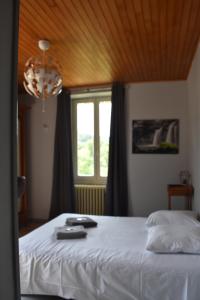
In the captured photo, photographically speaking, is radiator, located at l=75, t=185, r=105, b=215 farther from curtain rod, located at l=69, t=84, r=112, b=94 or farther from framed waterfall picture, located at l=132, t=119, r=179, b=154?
curtain rod, located at l=69, t=84, r=112, b=94

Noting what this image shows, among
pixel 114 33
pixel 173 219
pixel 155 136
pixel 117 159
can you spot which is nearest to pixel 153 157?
pixel 155 136

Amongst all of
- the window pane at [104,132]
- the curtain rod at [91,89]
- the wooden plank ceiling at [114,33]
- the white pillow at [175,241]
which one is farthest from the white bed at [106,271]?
the curtain rod at [91,89]

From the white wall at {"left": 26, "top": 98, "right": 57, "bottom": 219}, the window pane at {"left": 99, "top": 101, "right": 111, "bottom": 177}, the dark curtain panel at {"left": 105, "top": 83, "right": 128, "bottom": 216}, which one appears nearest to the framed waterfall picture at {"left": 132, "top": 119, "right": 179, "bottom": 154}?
the dark curtain panel at {"left": 105, "top": 83, "right": 128, "bottom": 216}

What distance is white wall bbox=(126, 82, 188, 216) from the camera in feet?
14.8

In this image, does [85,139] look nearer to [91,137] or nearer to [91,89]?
[91,137]

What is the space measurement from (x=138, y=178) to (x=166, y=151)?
0.67 metres

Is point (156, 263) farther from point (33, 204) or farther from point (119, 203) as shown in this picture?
point (33, 204)

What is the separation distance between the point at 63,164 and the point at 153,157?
1.59 m

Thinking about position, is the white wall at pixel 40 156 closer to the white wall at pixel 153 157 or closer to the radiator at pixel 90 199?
the radiator at pixel 90 199

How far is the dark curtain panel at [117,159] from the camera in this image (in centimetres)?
460

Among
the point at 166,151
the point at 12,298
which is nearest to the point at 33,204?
the point at 166,151

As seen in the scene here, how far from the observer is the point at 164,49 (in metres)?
3.06

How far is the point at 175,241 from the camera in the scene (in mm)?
2102

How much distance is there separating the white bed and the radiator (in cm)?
237
